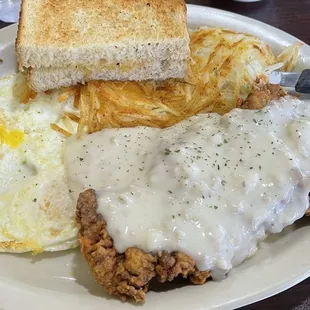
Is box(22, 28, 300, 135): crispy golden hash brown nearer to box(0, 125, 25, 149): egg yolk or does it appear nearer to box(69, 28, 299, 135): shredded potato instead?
box(69, 28, 299, 135): shredded potato

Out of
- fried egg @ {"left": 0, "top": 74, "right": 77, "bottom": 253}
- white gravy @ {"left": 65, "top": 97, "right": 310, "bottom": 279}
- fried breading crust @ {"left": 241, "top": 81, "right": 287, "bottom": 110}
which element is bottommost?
fried egg @ {"left": 0, "top": 74, "right": 77, "bottom": 253}

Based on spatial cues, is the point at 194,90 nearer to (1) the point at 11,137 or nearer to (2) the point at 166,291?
(1) the point at 11,137

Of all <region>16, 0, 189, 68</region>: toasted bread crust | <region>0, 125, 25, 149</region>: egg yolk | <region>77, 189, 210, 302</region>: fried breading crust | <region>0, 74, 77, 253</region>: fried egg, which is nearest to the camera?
<region>77, 189, 210, 302</region>: fried breading crust

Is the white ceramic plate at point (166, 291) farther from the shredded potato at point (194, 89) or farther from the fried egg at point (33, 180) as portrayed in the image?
the shredded potato at point (194, 89)

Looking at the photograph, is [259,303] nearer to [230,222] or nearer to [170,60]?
[230,222]

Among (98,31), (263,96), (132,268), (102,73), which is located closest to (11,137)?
(102,73)

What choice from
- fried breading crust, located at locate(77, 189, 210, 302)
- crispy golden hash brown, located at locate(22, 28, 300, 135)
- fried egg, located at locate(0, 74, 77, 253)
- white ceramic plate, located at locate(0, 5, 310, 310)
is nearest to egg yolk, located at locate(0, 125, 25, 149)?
fried egg, located at locate(0, 74, 77, 253)
